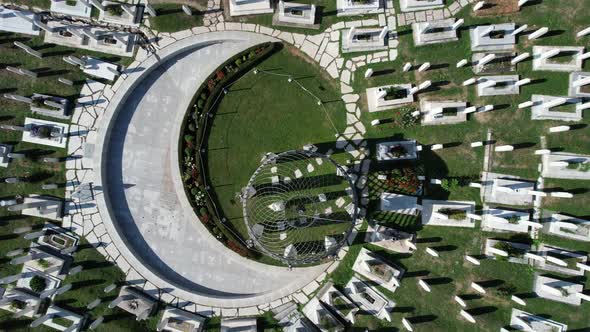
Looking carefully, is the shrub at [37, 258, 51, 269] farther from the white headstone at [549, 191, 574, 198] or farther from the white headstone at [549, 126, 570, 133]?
the white headstone at [549, 126, 570, 133]

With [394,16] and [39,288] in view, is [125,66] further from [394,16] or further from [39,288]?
[394,16]

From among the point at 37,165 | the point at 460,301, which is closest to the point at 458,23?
the point at 460,301

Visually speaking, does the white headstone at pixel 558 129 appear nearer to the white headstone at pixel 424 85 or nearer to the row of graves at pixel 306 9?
the white headstone at pixel 424 85

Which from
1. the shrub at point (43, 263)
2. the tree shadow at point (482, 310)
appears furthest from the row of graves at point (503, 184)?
the shrub at point (43, 263)

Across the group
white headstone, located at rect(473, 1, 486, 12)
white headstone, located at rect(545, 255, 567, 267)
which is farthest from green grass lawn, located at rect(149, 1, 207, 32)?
white headstone, located at rect(545, 255, 567, 267)

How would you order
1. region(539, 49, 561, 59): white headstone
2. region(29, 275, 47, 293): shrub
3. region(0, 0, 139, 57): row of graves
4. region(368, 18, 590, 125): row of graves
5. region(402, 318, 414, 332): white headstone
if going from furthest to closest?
1. region(0, 0, 139, 57): row of graves
2. region(368, 18, 590, 125): row of graves
3. region(29, 275, 47, 293): shrub
4. region(539, 49, 561, 59): white headstone
5. region(402, 318, 414, 332): white headstone

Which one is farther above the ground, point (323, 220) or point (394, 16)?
point (394, 16)

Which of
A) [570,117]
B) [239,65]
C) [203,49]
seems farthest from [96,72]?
[570,117]
